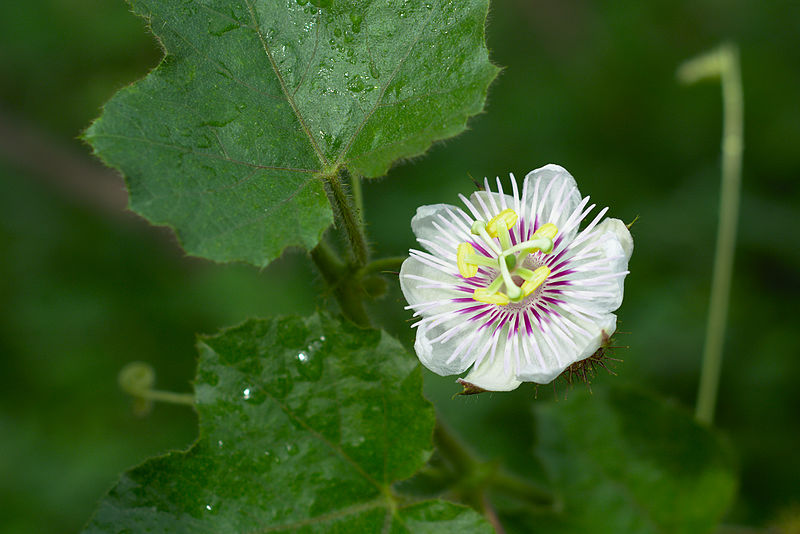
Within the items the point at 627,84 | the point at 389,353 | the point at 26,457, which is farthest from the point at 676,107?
the point at 26,457

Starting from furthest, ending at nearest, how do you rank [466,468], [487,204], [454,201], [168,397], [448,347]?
[454,201] → [168,397] → [466,468] → [487,204] → [448,347]

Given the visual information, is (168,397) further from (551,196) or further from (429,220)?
(551,196)

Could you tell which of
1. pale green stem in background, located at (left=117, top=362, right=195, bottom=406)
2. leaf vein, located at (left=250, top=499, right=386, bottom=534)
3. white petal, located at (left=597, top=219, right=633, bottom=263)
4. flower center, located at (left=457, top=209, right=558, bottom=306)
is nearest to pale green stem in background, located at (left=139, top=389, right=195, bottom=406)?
pale green stem in background, located at (left=117, top=362, right=195, bottom=406)

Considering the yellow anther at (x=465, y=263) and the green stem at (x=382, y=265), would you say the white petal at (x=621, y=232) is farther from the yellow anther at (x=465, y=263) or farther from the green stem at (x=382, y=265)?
the green stem at (x=382, y=265)

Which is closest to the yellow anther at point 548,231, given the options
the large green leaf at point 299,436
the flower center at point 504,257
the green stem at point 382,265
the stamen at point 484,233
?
the flower center at point 504,257

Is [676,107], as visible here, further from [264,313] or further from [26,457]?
[26,457]

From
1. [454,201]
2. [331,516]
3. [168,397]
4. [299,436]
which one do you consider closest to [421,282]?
[299,436]

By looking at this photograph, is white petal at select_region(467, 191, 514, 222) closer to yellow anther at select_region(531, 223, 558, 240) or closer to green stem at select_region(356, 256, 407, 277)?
yellow anther at select_region(531, 223, 558, 240)
